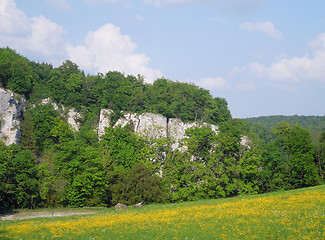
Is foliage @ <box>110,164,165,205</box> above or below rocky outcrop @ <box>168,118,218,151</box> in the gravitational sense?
below

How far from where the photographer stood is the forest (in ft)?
A: 182

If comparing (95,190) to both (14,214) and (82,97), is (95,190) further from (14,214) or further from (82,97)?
(82,97)

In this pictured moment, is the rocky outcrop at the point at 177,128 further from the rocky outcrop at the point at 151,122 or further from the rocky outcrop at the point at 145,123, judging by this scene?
the rocky outcrop at the point at 151,122

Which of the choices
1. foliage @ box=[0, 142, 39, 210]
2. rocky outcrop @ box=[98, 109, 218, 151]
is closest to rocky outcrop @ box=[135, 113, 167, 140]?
rocky outcrop @ box=[98, 109, 218, 151]

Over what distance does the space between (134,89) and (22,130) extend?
39918 mm

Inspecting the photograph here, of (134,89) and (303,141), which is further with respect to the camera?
(134,89)

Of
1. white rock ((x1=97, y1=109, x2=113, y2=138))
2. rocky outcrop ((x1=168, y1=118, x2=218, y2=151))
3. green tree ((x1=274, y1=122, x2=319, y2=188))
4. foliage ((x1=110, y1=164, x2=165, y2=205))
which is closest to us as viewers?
foliage ((x1=110, y1=164, x2=165, y2=205))

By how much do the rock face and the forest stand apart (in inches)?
92.7

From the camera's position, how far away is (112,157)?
73.2 m

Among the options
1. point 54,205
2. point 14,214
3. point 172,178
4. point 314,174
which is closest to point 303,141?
point 314,174

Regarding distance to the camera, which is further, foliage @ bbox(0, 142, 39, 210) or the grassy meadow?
foliage @ bbox(0, 142, 39, 210)

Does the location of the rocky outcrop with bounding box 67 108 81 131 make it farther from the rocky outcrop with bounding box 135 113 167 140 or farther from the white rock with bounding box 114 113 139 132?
the rocky outcrop with bounding box 135 113 167 140

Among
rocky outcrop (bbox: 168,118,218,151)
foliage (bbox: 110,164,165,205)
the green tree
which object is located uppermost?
rocky outcrop (bbox: 168,118,218,151)

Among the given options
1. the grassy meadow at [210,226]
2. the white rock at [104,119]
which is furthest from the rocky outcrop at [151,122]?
the grassy meadow at [210,226]
